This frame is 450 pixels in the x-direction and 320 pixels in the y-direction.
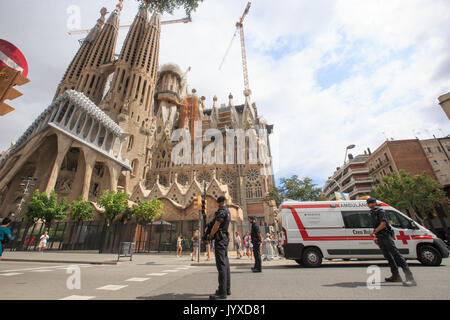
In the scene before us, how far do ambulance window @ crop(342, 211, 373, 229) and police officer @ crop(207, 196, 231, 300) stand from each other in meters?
5.58

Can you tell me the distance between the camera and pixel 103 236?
1681 centimetres

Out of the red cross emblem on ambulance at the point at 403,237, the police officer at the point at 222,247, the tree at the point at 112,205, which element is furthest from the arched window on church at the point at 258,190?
the police officer at the point at 222,247

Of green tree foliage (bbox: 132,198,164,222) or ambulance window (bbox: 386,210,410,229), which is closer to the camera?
ambulance window (bbox: 386,210,410,229)

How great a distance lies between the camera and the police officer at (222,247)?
3170 millimetres

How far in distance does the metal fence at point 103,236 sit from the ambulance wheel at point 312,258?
1208 cm

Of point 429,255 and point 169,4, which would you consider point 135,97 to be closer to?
point 169,4

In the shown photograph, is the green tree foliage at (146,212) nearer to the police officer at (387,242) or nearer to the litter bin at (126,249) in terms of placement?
the litter bin at (126,249)

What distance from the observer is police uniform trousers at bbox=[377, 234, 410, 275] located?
12.8 feet

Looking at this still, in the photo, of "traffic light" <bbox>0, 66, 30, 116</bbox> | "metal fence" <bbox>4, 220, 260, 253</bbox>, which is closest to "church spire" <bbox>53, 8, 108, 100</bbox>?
"metal fence" <bbox>4, 220, 260, 253</bbox>

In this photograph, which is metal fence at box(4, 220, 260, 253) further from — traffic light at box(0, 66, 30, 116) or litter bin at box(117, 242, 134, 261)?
traffic light at box(0, 66, 30, 116)

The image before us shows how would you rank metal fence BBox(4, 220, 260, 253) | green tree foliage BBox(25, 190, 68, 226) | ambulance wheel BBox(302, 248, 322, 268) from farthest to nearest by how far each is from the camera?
green tree foliage BBox(25, 190, 68, 226) < metal fence BBox(4, 220, 260, 253) < ambulance wheel BBox(302, 248, 322, 268)

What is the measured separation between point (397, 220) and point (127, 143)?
4055 cm
